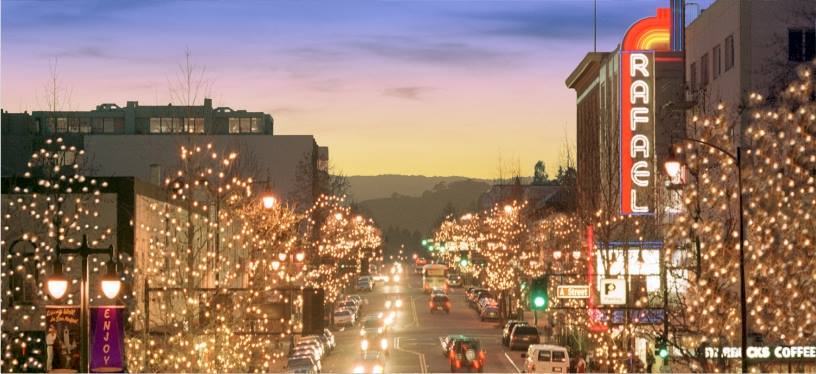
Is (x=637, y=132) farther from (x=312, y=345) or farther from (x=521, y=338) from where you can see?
(x=521, y=338)

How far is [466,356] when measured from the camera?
2445 inches

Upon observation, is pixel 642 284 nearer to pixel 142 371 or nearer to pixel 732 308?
pixel 732 308

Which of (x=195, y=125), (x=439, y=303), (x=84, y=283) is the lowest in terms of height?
(x=439, y=303)

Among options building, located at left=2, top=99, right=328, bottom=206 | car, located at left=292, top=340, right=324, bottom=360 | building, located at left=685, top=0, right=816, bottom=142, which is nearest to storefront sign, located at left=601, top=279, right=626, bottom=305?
building, located at left=685, top=0, right=816, bottom=142

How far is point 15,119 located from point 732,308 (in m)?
102

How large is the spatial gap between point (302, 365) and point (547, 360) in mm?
10989

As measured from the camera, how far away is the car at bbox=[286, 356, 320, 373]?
53625mm

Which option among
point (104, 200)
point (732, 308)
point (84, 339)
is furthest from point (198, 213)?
point (84, 339)

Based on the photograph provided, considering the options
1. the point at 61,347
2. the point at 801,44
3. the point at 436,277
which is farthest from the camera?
the point at 436,277

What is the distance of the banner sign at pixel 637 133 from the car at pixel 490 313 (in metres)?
42.5

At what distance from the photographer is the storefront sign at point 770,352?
37812mm

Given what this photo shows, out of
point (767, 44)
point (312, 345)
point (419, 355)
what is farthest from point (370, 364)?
point (767, 44)

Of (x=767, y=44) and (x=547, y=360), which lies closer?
(x=767, y=44)

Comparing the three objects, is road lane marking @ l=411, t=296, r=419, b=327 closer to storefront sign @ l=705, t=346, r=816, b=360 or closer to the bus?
the bus
